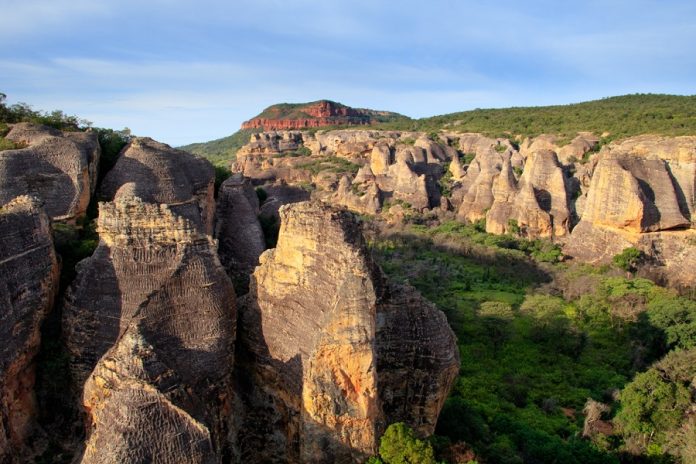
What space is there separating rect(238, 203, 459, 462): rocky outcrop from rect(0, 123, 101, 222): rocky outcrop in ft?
19.6

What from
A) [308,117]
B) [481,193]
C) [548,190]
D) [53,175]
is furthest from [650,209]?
[308,117]

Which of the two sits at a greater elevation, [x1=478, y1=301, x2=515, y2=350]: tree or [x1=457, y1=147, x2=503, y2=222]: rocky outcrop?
[x1=457, y1=147, x2=503, y2=222]: rocky outcrop

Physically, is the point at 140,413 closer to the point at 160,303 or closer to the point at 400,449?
the point at 160,303

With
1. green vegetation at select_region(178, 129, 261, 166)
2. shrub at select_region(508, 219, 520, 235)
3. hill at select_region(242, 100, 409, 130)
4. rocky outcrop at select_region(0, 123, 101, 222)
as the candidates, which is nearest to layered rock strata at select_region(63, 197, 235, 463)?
rocky outcrop at select_region(0, 123, 101, 222)

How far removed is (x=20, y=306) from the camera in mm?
10188

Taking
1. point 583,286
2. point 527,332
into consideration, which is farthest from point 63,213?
point 583,286

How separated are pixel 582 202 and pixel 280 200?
2395cm

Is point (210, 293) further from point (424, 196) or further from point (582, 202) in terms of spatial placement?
point (424, 196)

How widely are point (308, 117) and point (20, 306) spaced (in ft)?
398

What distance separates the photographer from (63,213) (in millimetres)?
14148

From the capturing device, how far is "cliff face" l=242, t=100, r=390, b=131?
123 meters

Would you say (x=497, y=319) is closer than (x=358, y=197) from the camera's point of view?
Yes

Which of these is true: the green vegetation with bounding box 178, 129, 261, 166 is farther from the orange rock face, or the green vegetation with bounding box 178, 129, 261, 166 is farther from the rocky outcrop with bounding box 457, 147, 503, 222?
the rocky outcrop with bounding box 457, 147, 503, 222

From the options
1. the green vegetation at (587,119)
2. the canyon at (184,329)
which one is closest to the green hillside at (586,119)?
the green vegetation at (587,119)
